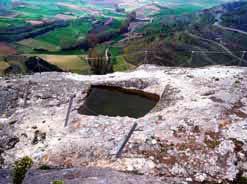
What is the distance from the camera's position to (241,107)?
68.5 feet

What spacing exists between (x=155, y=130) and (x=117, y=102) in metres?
6.83

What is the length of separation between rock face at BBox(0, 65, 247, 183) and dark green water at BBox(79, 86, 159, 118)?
1.84 ft

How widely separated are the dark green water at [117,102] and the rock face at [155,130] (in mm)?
562

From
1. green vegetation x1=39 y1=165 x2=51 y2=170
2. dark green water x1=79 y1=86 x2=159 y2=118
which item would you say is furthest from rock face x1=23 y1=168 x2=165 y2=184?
dark green water x1=79 y1=86 x2=159 y2=118

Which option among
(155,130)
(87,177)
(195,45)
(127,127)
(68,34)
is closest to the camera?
(87,177)

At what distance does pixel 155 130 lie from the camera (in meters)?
18.4

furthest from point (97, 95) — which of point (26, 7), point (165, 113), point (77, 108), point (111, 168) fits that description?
point (26, 7)

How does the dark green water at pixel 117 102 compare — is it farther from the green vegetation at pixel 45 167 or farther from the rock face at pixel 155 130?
the green vegetation at pixel 45 167

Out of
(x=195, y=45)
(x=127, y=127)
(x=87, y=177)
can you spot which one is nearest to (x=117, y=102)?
(x=127, y=127)

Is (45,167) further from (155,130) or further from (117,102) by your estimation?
(117,102)

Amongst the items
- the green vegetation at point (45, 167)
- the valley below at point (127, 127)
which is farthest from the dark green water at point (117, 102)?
the green vegetation at point (45, 167)

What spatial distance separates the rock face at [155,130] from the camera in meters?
16.0

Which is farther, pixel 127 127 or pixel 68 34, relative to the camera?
pixel 68 34

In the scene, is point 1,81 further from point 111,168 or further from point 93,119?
point 111,168
